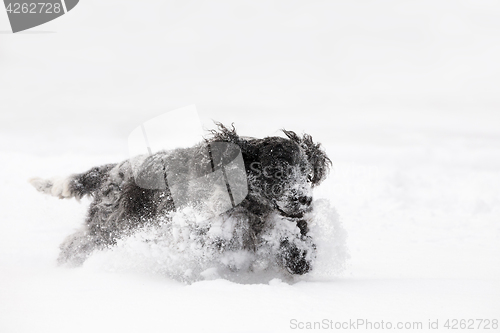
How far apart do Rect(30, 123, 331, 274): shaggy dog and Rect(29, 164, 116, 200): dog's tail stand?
0.97ft

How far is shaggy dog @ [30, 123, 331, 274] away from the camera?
3869 mm

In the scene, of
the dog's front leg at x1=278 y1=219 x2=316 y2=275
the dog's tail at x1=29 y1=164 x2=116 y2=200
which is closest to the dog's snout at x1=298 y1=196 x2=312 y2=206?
the dog's front leg at x1=278 y1=219 x2=316 y2=275

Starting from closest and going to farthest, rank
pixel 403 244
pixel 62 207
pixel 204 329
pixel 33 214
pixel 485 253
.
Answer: pixel 204 329
pixel 485 253
pixel 403 244
pixel 62 207
pixel 33 214

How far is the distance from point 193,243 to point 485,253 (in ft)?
11.0

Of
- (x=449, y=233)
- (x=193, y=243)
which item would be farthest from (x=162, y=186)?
(x=449, y=233)

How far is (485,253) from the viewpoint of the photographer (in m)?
4.95

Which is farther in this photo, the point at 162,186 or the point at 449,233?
the point at 449,233

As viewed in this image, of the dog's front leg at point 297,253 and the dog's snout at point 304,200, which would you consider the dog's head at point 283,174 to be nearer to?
the dog's snout at point 304,200

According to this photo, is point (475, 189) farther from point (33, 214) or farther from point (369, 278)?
point (33, 214)

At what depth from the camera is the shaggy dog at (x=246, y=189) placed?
387cm

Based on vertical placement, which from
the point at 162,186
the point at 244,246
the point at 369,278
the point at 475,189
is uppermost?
the point at 162,186
